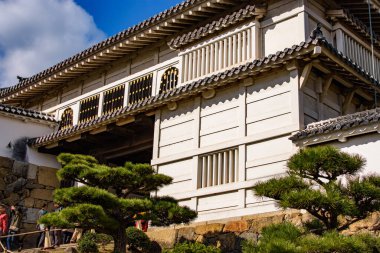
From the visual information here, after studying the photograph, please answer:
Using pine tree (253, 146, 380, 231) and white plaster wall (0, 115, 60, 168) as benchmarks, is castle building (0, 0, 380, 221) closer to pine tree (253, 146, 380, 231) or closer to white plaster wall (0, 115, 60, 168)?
white plaster wall (0, 115, 60, 168)

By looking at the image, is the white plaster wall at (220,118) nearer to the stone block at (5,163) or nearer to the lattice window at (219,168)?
the lattice window at (219,168)

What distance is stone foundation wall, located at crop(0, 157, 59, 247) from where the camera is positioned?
18.9 metres

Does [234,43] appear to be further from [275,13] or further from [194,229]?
[194,229]

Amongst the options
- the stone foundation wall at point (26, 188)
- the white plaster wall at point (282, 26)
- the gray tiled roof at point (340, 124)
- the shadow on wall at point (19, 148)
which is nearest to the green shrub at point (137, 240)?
the gray tiled roof at point (340, 124)

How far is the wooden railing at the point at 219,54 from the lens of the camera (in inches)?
581

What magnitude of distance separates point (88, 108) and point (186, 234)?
26.1 ft

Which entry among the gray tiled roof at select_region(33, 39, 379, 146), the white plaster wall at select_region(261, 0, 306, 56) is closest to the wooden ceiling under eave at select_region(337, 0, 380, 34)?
the white plaster wall at select_region(261, 0, 306, 56)

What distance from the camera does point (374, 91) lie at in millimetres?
14680

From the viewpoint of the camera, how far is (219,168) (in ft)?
45.6

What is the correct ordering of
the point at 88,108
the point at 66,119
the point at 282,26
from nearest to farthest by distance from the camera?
the point at 282,26 < the point at 88,108 < the point at 66,119

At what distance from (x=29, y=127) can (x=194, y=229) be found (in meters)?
9.05

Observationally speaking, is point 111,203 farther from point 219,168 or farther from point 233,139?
point 233,139

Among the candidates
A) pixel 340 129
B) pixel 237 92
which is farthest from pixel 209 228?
pixel 340 129

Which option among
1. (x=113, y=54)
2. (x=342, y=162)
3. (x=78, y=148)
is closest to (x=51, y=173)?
(x=78, y=148)
